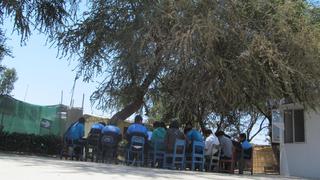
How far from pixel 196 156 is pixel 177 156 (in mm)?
802

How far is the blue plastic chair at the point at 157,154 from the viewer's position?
17781 millimetres

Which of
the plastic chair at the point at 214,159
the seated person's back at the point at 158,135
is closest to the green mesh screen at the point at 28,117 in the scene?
the seated person's back at the point at 158,135

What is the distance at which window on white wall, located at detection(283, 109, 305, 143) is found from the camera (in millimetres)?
22375

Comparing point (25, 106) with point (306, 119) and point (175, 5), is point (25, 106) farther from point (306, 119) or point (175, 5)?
point (306, 119)

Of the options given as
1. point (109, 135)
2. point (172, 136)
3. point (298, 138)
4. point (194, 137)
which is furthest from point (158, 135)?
point (298, 138)

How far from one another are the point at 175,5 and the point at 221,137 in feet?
15.8

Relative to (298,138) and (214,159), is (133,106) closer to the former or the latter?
(214,159)

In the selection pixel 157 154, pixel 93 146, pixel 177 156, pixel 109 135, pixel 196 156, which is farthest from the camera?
pixel 93 146

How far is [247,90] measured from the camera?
66.0 ft

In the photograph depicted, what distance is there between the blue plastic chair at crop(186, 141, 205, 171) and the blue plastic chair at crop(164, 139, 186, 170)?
36 centimetres

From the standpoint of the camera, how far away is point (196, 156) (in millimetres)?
18031

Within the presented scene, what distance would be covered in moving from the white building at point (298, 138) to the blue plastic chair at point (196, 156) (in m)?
4.14

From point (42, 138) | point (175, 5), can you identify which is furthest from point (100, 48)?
point (42, 138)

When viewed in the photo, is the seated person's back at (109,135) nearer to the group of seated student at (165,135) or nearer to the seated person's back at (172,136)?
the group of seated student at (165,135)
